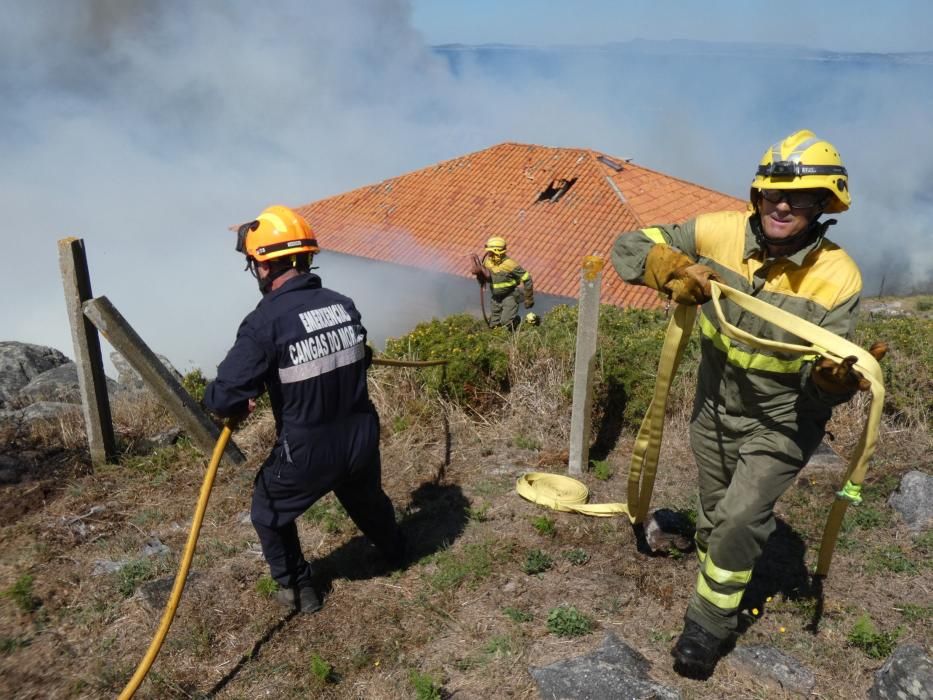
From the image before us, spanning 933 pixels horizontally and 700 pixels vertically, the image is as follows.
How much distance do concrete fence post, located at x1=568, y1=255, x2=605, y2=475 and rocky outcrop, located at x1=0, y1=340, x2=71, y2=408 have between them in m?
7.51

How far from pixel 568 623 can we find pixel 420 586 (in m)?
0.83

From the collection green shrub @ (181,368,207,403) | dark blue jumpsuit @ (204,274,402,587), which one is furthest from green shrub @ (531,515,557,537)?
green shrub @ (181,368,207,403)

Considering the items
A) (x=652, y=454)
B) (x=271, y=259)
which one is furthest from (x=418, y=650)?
(x=271, y=259)

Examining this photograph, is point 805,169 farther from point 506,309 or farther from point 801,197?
point 506,309

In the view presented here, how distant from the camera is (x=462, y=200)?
28750 millimetres

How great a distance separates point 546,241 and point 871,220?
3013 inches

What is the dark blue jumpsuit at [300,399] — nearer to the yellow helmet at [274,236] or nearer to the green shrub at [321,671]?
the yellow helmet at [274,236]

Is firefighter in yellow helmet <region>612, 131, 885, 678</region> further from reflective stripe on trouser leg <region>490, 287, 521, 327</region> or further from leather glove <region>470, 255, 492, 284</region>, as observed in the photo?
leather glove <region>470, 255, 492, 284</region>

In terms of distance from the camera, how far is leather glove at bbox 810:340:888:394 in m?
2.59

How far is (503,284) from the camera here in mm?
10445

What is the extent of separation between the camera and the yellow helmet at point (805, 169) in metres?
2.74

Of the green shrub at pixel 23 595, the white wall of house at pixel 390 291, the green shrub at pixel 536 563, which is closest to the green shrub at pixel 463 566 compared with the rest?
the green shrub at pixel 536 563

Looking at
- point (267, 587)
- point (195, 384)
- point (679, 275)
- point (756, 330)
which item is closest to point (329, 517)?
point (267, 587)

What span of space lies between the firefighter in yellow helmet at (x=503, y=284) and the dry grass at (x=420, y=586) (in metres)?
5.16
